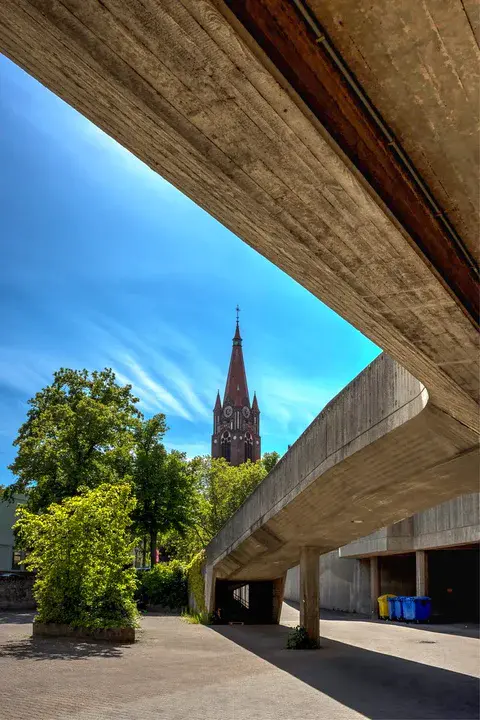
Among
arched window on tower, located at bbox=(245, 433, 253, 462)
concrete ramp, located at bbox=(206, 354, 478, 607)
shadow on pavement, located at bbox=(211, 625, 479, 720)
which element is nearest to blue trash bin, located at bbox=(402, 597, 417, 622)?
concrete ramp, located at bbox=(206, 354, 478, 607)

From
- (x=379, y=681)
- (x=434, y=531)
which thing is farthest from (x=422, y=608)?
(x=379, y=681)

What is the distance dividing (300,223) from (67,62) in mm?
1535

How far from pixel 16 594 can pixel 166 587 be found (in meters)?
7.17

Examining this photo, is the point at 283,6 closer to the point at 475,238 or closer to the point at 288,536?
the point at 475,238

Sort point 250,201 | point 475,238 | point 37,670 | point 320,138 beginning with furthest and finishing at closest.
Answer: point 37,670 → point 475,238 → point 250,201 → point 320,138

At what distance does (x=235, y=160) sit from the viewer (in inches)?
121

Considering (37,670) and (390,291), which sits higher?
(390,291)

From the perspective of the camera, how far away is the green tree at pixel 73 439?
30438 millimetres

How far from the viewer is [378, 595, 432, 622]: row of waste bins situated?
1078 inches

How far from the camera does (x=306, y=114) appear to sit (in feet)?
9.01

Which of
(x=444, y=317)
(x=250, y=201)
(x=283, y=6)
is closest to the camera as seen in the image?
(x=283, y=6)

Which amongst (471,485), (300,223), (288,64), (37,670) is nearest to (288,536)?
(471,485)

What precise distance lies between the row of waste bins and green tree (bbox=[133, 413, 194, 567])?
12477 millimetres

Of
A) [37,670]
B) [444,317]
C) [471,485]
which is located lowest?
[37,670]
